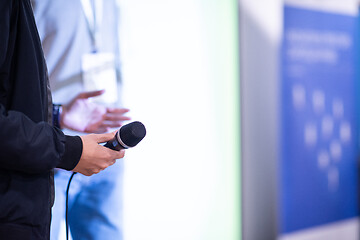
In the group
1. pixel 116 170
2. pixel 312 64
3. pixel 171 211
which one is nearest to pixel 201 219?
pixel 171 211

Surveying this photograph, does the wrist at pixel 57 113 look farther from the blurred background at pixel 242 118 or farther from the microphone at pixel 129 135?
the microphone at pixel 129 135

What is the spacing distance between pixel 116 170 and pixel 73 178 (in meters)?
0.16

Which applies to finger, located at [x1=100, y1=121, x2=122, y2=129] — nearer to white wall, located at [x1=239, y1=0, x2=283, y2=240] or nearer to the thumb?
the thumb

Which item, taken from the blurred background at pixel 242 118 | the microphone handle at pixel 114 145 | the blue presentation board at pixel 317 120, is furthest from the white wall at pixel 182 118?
the blue presentation board at pixel 317 120

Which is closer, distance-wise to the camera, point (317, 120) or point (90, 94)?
point (90, 94)

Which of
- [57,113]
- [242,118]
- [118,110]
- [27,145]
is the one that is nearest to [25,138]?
[27,145]

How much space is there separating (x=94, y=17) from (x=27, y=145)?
645 millimetres

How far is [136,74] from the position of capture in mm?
1250

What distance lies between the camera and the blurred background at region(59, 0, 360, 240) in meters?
1.28

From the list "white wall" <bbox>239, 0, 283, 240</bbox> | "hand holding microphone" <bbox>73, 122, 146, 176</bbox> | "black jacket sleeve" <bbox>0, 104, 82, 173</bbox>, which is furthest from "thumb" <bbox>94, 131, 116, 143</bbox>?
"white wall" <bbox>239, 0, 283, 240</bbox>

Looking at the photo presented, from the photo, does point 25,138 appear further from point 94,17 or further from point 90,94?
point 94,17

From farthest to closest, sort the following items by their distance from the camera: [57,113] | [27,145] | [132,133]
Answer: [57,113] → [132,133] → [27,145]

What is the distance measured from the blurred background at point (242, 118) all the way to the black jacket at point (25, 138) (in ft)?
1.49

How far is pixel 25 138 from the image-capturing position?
2.22ft
